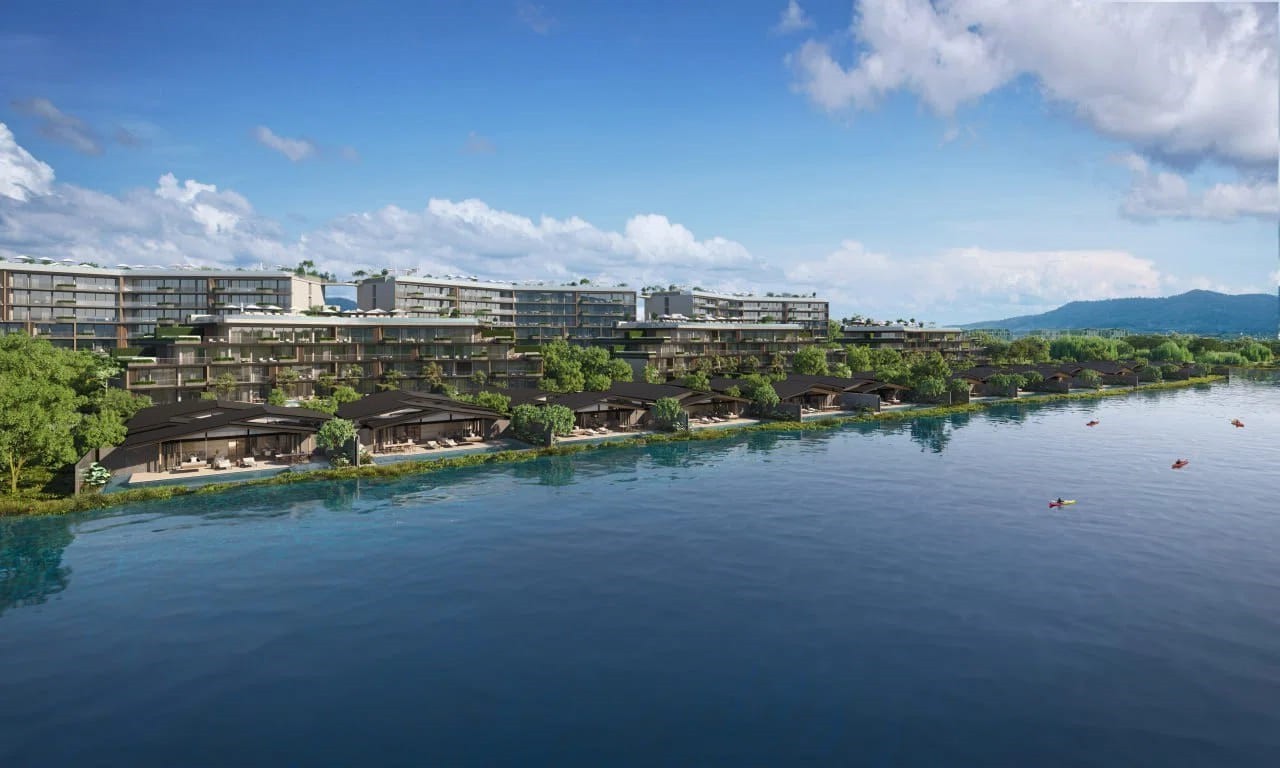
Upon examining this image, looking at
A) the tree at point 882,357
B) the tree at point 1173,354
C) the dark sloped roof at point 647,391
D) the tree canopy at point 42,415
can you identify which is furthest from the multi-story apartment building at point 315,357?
the tree at point 1173,354

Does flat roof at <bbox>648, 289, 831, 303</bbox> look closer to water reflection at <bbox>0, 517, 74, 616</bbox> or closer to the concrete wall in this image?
the concrete wall

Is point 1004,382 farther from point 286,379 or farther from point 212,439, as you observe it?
point 212,439

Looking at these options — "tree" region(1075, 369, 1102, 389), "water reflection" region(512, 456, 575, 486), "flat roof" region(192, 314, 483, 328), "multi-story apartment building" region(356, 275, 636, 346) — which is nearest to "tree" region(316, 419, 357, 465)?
"water reflection" region(512, 456, 575, 486)

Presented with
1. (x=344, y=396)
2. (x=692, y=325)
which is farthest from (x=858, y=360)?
(x=344, y=396)

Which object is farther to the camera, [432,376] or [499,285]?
[499,285]

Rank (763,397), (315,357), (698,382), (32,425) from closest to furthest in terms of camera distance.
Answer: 1. (32,425)
2. (315,357)
3. (763,397)
4. (698,382)

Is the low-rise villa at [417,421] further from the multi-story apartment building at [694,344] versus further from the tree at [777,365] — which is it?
the tree at [777,365]
